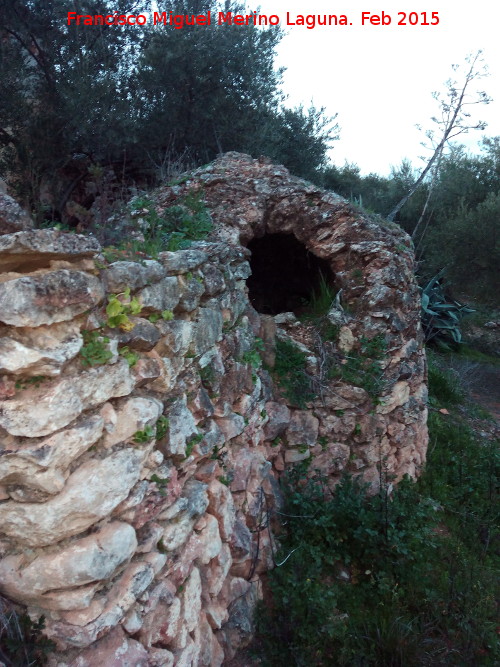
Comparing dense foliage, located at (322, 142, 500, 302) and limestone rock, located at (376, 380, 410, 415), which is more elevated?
dense foliage, located at (322, 142, 500, 302)

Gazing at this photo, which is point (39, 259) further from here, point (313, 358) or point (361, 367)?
point (361, 367)

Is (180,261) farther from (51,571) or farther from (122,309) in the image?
(51,571)

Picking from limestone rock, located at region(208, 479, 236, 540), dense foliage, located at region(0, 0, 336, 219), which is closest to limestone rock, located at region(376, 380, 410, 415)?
limestone rock, located at region(208, 479, 236, 540)

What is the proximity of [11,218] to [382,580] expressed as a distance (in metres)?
3.75

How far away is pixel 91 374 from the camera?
2.14 m

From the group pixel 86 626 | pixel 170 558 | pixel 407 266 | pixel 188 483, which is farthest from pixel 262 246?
pixel 86 626

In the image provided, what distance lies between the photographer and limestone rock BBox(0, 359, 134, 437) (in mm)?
1892

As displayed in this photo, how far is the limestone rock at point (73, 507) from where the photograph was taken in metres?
1.95

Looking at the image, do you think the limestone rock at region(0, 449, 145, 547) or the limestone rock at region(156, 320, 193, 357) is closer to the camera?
the limestone rock at region(0, 449, 145, 547)

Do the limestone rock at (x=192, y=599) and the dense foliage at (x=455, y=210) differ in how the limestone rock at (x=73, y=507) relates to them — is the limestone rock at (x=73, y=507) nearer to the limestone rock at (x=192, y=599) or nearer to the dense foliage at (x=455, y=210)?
the limestone rock at (x=192, y=599)

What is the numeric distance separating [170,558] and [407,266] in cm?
400

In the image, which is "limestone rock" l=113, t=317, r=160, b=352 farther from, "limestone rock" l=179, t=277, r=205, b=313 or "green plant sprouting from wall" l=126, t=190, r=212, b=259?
"green plant sprouting from wall" l=126, t=190, r=212, b=259

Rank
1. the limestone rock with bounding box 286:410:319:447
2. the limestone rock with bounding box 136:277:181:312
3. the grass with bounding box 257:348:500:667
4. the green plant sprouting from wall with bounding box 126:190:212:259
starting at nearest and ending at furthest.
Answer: the limestone rock with bounding box 136:277:181:312 → the grass with bounding box 257:348:500:667 → the green plant sprouting from wall with bounding box 126:190:212:259 → the limestone rock with bounding box 286:410:319:447

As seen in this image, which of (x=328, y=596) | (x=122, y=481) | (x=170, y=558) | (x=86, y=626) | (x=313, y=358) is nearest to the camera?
(x=86, y=626)
